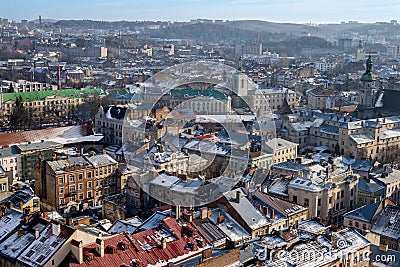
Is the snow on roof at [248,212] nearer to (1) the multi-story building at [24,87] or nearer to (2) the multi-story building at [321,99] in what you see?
(2) the multi-story building at [321,99]

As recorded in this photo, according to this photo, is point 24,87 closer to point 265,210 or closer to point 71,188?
point 71,188

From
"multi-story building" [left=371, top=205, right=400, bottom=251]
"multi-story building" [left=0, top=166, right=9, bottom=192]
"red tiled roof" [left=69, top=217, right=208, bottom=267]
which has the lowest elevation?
"multi-story building" [left=0, top=166, right=9, bottom=192]

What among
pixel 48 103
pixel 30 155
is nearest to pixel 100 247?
pixel 30 155

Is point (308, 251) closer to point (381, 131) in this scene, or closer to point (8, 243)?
point (8, 243)

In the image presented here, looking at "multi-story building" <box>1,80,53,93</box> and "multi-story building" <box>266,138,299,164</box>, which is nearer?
"multi-story building" <box>266,138,299,164</box>

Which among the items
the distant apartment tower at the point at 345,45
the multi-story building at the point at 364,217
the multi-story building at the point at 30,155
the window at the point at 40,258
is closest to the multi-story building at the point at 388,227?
the multi-story building at the point at 364,217

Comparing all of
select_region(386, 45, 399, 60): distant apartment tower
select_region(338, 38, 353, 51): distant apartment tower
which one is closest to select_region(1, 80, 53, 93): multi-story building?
select_region(386, 45, 399, 60): distant apartment tower

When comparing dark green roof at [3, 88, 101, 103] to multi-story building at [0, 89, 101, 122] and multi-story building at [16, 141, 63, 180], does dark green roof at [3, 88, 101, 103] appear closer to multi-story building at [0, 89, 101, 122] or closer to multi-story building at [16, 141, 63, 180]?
multi-story building at [0, 89, 101, 122]

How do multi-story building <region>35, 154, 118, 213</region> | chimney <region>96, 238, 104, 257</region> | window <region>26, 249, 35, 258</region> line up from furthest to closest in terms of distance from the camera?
multi-story building <region>35, 154, 118, 213</region> → window <region>26, 249, 35, 258</region> → chimney <region>96, 238, 104, 257</region>
